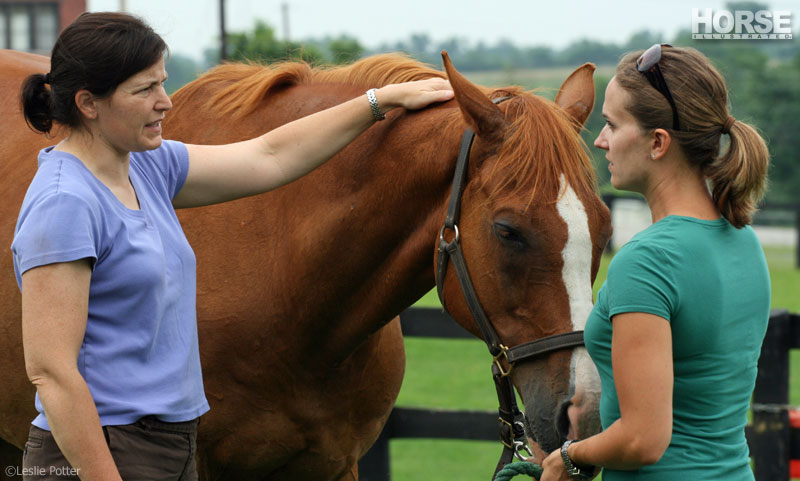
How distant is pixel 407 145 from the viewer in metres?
2.57

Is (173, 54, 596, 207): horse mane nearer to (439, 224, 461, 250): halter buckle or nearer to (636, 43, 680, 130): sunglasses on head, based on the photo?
(439, 224, 461, 250): halter buckle

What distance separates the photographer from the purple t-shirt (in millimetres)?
1751

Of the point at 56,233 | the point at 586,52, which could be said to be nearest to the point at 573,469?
the point at 56,233

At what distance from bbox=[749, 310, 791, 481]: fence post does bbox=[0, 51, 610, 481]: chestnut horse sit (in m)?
1.93

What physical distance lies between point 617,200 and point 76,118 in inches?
778

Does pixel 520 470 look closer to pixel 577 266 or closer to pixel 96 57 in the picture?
Answer: pixel 577 266

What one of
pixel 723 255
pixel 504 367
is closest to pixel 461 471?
pixel 504 367

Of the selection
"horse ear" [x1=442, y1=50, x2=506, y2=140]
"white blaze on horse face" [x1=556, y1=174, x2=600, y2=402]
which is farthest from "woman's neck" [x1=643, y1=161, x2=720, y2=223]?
"horse ear" [x1=442, y1=50, x2=506, y2=140]

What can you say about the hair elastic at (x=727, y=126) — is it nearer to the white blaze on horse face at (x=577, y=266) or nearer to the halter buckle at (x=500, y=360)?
the white blaze on horse face at (x=577, y=266)

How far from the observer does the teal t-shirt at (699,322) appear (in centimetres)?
165

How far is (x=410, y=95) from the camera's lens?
258cm

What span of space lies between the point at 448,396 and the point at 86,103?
603cm

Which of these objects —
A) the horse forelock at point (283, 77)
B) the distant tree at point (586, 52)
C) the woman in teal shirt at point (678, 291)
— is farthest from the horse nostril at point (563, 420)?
the distant tree at point (586, 52)

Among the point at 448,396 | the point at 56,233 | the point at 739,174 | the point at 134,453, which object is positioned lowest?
the point at 448,396
